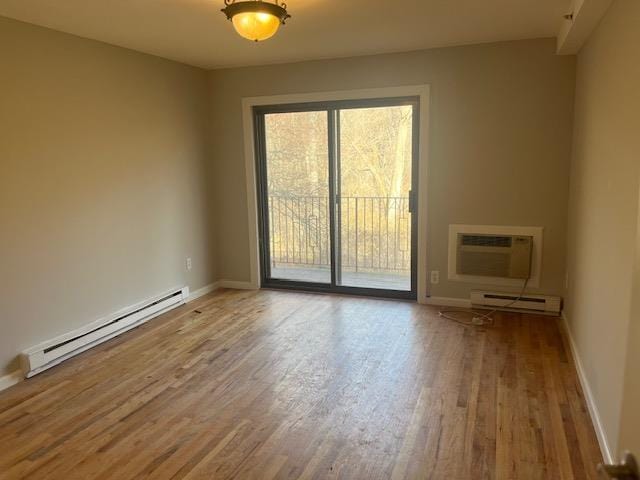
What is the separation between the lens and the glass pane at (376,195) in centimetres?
446

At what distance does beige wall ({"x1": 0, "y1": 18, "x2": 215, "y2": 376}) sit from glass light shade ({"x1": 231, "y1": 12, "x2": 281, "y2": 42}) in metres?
1.56

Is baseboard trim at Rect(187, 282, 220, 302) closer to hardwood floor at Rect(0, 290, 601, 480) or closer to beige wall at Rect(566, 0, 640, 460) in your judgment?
hardwood floor at Rect(0, 290, 601, 480)

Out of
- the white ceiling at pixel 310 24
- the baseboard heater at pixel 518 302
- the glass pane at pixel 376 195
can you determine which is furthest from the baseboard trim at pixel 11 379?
the baseboard heater at pixel 518 302

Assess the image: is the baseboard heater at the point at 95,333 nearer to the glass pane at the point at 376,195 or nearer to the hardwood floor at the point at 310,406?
the hardwood floor at the point at 310,406

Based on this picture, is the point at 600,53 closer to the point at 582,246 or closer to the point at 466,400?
the point at 582,246

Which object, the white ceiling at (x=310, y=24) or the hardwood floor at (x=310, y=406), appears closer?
the hardwood floor at (x=310, y=406)

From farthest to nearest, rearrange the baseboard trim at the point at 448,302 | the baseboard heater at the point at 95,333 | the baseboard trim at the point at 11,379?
the baseboard trim at the point at 448,302
the baseboard heater at the point at 95,333
the baseboard trim at the point at 11,379

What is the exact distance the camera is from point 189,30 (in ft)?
11.1

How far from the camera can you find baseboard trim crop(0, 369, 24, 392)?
9.78 ft

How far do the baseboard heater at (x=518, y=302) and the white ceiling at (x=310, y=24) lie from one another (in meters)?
2.17

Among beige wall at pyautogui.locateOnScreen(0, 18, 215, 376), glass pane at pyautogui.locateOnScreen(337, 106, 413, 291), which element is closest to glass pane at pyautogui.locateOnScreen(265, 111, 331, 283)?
glass pane at pyautogui.locateOnScreen(337, 106, 413, 291)

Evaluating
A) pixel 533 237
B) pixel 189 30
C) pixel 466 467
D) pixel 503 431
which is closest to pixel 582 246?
pixel 533 237

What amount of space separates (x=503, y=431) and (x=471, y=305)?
6.71 ft

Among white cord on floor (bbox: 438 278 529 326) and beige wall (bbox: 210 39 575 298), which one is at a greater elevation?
beige wall (bbox: 210 39 575 298)
